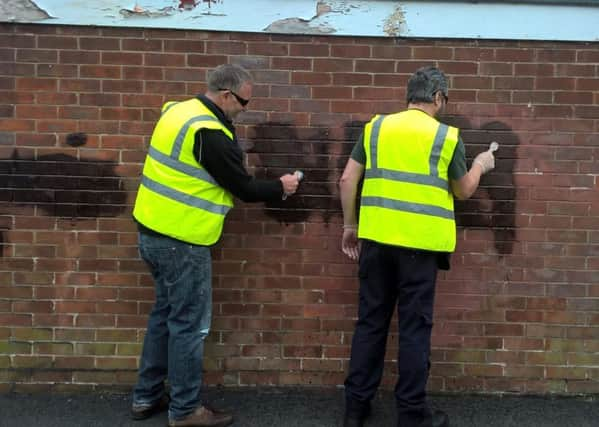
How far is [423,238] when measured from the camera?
9.91ft

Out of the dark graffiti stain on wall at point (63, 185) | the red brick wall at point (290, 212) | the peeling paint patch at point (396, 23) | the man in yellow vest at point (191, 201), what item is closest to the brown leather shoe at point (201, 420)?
the man in yellow vest at point (191, 201)

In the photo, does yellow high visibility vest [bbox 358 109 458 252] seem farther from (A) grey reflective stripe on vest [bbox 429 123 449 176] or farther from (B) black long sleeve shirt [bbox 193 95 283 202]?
(B) black long sleeve shirt [bbox 193 95 283 202]

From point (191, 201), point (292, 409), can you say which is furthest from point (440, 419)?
point (191, 201)

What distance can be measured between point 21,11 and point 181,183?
1.51 metres

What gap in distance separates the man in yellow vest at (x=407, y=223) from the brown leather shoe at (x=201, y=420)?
2.34 feet

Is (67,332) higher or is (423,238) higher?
(423,238)

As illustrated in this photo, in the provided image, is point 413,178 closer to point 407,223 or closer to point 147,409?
point 407,223

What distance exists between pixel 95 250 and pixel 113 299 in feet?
1.03

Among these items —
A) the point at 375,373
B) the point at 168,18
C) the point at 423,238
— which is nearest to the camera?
the point at 423,238

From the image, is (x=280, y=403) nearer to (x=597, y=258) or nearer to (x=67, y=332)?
(x=67, y=332)

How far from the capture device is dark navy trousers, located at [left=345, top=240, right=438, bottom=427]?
10.1 ft

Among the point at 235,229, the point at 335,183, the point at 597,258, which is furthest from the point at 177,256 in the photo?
the point at 597,258

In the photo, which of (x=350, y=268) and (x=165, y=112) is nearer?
(x=165, y=112)

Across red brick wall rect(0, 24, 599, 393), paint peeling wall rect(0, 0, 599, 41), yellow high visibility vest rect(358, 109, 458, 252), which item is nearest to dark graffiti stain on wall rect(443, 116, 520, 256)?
red brick wall rect(0, 24, 599, 393)
